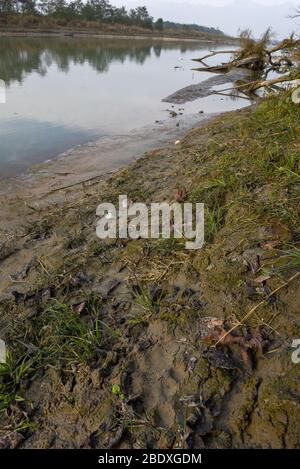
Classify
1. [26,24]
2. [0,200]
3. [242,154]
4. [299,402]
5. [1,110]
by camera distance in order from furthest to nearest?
Result: [26,24] → [1,110] → [0,200] → [242,154] → [299,402]

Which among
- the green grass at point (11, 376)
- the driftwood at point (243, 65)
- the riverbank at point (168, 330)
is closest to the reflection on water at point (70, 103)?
the driftwood at point (243, 65)

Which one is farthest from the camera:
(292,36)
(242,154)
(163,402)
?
(292,36)

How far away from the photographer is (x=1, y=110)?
28.5ft

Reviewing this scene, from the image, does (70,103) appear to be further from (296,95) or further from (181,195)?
(181,195)

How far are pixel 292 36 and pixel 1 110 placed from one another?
9019 millimetres

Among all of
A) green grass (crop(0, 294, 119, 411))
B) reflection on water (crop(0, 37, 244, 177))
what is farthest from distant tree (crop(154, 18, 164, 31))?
green grass (crop(0, 294, 119, 411))

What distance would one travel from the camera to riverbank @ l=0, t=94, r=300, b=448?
4.90 ft

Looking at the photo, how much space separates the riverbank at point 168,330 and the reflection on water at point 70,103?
3425mm

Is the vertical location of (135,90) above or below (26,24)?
below

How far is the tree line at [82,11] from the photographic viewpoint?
140 ft

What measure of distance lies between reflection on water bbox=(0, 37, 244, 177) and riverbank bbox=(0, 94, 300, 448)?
343cm

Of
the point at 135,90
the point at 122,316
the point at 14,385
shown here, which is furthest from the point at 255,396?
the point at 135,90

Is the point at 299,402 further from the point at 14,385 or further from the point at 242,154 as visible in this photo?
the point at 242,154

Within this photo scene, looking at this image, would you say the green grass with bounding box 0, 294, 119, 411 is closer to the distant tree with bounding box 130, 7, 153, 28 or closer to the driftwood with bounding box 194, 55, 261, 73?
the driftwood with bounding box 194, 55, 261, 73
